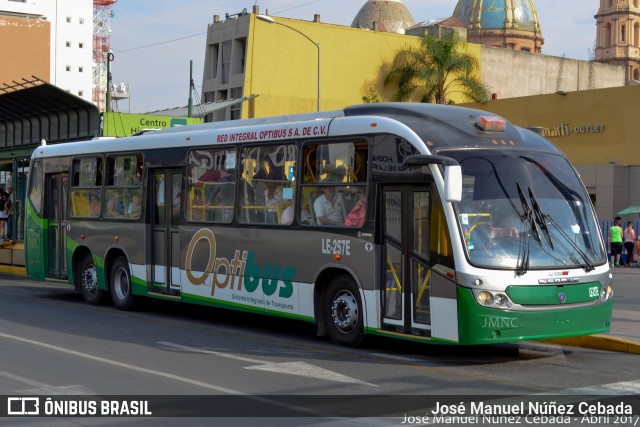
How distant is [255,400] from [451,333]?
2.75 metres

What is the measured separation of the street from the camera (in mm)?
9766

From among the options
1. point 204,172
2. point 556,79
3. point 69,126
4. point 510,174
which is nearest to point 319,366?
point 510,174

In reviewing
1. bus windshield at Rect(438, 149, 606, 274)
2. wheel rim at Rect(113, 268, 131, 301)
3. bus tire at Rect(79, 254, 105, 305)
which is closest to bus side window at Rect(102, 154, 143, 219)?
wheel rim at Rect(113, 268, 131, 301)

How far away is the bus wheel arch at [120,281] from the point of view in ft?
56.0

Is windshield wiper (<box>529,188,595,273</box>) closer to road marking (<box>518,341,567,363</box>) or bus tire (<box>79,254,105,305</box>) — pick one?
road marking (<box>518,341,567,363</box>)

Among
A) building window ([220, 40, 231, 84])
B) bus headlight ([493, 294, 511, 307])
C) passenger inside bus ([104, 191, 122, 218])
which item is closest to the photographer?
bus headlight ([493, 294, 511, 307])

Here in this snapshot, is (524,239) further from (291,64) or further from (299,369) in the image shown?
(291,64)

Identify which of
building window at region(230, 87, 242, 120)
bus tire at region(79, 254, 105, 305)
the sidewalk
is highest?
building window at region(230, 87, 242, 120)

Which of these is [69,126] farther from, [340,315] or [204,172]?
[340,315]

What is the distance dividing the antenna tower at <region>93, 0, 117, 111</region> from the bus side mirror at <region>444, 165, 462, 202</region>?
13035 cm

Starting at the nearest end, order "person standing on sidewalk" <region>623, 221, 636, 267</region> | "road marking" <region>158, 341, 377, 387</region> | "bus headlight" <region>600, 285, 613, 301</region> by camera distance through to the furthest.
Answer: "road marking" <region>158, 341, 377, 387</region> < "bus headlight" <region>600, 285, 613, 301</region> < "person standing on sidewalk" <region>623, 221, 636, 267</region>

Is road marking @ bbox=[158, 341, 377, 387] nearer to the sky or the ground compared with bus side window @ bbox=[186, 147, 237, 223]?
nearer to the ground

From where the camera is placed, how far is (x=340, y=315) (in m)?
12.7

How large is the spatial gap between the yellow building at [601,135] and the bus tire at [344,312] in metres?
30.4
